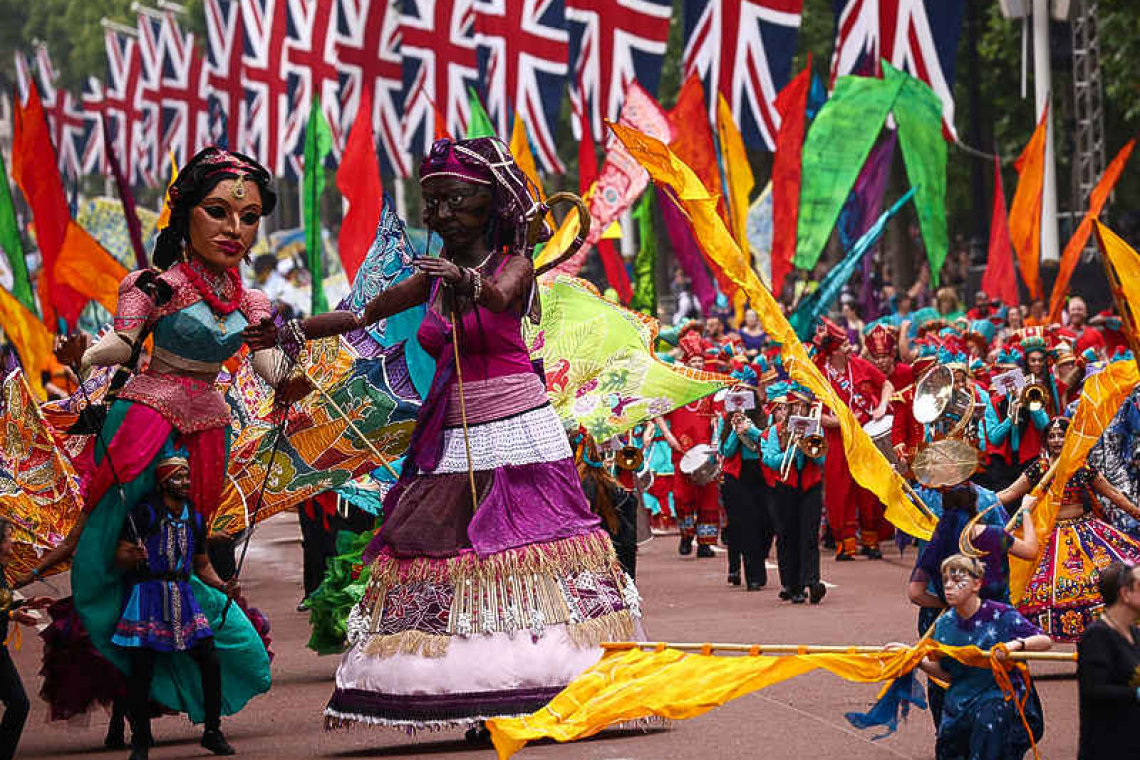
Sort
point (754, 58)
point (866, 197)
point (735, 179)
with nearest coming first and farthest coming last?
point (735, 179) < point (866, 197) < point (754, 58)

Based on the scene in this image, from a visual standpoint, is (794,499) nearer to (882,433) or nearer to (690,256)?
(882,433)

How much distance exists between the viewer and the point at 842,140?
800 inches

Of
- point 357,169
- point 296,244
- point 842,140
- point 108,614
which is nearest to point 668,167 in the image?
point 108,614

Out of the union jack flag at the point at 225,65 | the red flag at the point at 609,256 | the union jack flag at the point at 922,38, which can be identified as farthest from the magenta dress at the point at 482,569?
the union jack flag at the point at 225,65

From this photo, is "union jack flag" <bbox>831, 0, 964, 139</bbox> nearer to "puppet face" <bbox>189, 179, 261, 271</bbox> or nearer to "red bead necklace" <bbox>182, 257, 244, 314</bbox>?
"puppet face" <bbox>189, 179, 261, 271</bbox>

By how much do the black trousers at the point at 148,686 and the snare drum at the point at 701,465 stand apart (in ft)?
30.1

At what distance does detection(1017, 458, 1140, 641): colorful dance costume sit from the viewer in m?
10.9

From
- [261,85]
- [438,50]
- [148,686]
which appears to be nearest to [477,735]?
[148,686]

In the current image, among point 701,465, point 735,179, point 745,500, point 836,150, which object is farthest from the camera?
point 735,179

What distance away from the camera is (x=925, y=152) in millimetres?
20859

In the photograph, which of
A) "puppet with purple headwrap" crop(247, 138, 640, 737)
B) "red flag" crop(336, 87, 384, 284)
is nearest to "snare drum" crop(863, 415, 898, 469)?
"red flag" crop(336, 87, 384, 284)

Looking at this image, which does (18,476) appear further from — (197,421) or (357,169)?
(357,169)

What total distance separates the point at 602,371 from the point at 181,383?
295 centimetres

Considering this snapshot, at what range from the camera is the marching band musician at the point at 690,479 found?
18688 millimetres
